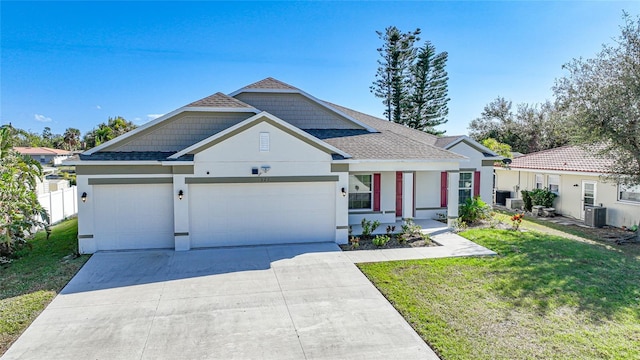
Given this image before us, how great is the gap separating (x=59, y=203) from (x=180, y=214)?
10.4m

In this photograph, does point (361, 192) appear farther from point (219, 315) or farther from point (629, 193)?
point (629, 193)

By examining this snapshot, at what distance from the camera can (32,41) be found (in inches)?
709

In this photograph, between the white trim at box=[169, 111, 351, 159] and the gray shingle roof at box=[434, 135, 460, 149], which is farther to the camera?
the gray shingle roof at box=[434, 135, 460, 149]

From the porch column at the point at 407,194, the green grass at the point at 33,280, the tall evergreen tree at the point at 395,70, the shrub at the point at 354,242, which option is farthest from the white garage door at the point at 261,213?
the tall evergreen tree at the point at 395,70

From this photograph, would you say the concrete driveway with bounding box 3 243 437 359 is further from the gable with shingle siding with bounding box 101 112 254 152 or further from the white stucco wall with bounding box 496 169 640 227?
the white stucco wall with bounding box 496 169 640 227

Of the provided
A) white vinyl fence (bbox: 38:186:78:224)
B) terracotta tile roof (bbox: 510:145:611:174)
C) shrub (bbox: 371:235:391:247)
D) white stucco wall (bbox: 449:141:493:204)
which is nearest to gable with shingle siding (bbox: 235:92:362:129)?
white stucco wall (bbox: 449:141:493:204)

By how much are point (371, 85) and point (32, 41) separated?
2496 centimetres

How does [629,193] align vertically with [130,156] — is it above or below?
below

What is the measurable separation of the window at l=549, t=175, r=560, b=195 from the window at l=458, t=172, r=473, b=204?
5.09 meters

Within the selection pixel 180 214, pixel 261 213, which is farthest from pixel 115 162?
pixel 261 213

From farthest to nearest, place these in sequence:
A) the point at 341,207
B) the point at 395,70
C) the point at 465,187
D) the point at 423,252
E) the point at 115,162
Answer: the point at 395,70 < the point at 465,187 < the point at 341,207 < the point at 423,252 < the point at 115,162

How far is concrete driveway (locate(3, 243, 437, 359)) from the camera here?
567 centimetres

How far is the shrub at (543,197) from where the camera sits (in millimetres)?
18312

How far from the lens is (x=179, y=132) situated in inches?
476
